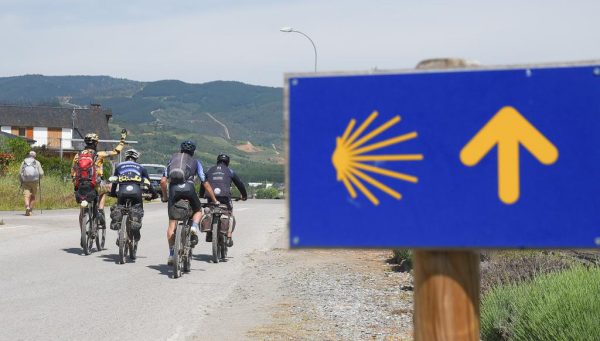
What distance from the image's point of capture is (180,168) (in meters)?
13.0

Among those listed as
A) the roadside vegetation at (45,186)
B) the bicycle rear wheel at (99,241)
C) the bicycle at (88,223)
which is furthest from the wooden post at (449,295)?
the roadside vegetation at (45,186)

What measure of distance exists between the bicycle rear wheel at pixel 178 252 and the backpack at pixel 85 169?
3188 millimetres

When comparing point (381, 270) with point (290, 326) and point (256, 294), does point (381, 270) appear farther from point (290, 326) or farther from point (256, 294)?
point (290, 326)

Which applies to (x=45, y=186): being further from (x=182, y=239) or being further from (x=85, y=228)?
(x=182, y=239)

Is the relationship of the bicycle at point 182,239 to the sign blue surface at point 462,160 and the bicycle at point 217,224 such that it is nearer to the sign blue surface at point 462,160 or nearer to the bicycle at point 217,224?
the bicycle at point 217,224

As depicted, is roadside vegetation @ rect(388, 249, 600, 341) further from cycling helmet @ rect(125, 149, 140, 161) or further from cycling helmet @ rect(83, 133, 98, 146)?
cycling helmet @ rect(83, 133, 98, 146)

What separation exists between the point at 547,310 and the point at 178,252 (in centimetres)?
707

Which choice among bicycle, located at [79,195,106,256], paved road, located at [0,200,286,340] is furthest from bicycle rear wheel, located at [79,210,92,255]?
paved road, located at [0,200,286,340]

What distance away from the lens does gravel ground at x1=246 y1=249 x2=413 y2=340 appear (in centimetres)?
890

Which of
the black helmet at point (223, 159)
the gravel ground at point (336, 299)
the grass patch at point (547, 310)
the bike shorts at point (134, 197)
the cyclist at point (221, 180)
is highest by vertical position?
the black helmet at point (223, 159)

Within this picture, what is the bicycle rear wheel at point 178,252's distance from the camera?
12859mm

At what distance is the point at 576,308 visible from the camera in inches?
261

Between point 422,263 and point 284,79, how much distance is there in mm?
665

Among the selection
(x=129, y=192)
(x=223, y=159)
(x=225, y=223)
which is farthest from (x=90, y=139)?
(x=225, y=223)
